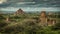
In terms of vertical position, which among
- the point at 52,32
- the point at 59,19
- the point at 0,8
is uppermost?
the point at 0,8

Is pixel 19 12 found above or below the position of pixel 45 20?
above

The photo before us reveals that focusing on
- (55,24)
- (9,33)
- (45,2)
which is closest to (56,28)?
(55,24)

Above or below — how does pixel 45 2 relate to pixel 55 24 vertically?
above

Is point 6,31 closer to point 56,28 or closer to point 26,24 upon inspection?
point 26,24

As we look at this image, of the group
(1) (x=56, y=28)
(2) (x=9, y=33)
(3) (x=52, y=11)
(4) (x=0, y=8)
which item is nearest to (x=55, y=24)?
(1) (x=56, y=28)

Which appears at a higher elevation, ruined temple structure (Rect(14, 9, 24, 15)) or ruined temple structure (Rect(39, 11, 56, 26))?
ruined temple structure (Rect(14, 9, 24, 15))

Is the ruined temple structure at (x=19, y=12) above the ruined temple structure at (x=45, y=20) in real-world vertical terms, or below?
above

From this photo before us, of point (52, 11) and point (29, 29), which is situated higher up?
point (52, 11)

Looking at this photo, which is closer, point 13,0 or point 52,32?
point 52,32

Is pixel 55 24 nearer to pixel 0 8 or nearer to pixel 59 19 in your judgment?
pixel 59 19
